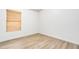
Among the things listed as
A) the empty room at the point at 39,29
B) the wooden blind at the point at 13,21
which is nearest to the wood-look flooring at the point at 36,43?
the empty room at the point at 39,29

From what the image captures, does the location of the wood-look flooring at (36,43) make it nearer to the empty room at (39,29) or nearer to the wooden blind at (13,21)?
the empty room at (39,29)

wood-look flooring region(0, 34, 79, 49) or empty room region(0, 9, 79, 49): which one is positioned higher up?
empty room region(0, 9, 79, 49)

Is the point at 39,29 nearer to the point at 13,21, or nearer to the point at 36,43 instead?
the point at 36,43

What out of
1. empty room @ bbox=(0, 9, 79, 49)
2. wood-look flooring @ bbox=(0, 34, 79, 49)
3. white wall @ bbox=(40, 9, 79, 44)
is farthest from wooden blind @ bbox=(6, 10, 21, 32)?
white wall @ bbox=(40, 9, 79, 44)

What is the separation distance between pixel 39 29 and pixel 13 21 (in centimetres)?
32

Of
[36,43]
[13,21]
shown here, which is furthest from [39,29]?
[13,21]

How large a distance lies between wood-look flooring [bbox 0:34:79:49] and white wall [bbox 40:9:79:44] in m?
0.06

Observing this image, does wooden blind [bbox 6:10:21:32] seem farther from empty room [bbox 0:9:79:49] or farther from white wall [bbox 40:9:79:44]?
white wall [bbox 40:9:79:44]

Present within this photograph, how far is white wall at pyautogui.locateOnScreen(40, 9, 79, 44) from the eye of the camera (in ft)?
3.94

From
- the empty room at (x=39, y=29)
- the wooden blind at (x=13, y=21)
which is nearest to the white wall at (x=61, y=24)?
the empty room at (x=39, y=29)

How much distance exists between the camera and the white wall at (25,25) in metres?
1.21

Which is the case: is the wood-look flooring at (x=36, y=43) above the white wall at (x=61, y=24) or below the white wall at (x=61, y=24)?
below
